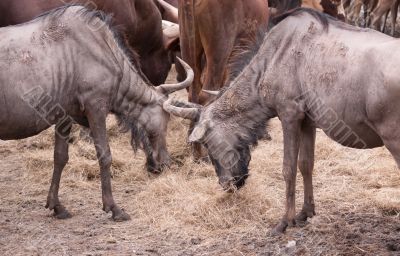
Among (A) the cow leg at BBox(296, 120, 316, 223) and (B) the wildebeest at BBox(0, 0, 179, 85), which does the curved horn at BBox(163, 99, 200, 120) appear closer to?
(A) the cow leg at BBox(296, 120, 316, 223)

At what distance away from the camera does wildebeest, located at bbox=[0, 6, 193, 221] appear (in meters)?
5.46

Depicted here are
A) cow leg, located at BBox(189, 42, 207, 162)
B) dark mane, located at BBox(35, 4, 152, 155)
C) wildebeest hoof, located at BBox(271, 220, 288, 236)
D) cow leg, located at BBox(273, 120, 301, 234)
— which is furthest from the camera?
cow leg, located at BBox(189, 42, 207, 162)

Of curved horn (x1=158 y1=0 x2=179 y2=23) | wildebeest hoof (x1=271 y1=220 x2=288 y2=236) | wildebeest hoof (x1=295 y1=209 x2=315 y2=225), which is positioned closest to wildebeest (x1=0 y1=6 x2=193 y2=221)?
wildebeest hoof (x1=271 y1=220 x2=288 y2=236)

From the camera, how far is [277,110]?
5.29 m

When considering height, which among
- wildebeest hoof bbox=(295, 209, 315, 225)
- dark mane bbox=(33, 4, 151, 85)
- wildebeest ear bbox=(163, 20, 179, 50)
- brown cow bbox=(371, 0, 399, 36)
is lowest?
brown cow bbox=(371, 0, 399, 36)

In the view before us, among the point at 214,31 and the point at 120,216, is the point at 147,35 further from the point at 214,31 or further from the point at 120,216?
the point at 120,216

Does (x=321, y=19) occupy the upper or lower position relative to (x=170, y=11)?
upper

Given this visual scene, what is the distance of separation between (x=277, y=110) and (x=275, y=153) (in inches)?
105

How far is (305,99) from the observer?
508 centimetres

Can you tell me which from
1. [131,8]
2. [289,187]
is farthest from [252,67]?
[131,8]

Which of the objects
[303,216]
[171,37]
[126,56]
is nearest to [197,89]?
[171,37]

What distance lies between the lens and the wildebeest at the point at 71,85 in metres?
5.46

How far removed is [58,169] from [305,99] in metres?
2.36

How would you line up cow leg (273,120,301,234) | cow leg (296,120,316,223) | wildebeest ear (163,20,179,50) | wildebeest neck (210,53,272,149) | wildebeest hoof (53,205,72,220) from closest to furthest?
cow leg (273,120,301,234) < wildebeest neck (210,53,272,149) < cow leg (296,120,316,223) < wildebeest hoof (53,205,72,220) < wildebeest ear (163,20,179,50)
